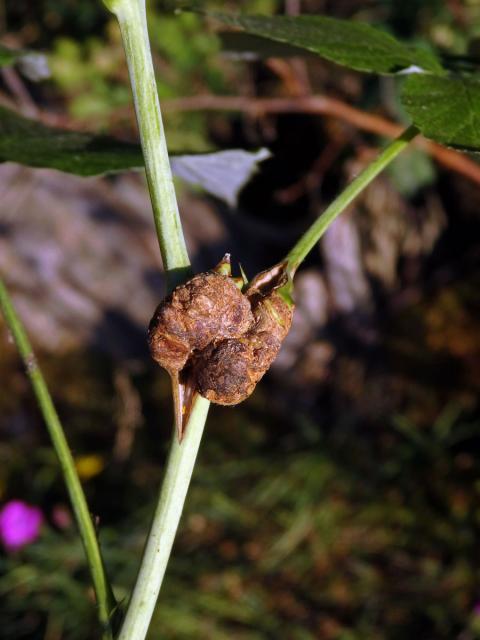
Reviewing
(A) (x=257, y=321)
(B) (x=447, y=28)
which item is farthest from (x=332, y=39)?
(B) (x=447, y=28)

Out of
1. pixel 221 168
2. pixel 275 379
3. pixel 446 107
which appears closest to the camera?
pixel 446 107

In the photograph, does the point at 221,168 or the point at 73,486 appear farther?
the point at 221,168

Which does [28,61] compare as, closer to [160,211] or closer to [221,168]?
[221,168]

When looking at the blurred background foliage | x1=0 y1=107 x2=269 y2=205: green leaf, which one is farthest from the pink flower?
x1=0 y1=107 x2=269 y2=205: green leaf

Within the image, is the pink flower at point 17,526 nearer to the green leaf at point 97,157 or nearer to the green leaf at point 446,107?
the green leaf at point 97,157

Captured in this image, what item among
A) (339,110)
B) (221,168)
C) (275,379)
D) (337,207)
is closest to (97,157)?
(221,168)

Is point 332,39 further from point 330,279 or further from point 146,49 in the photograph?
point 330,279
